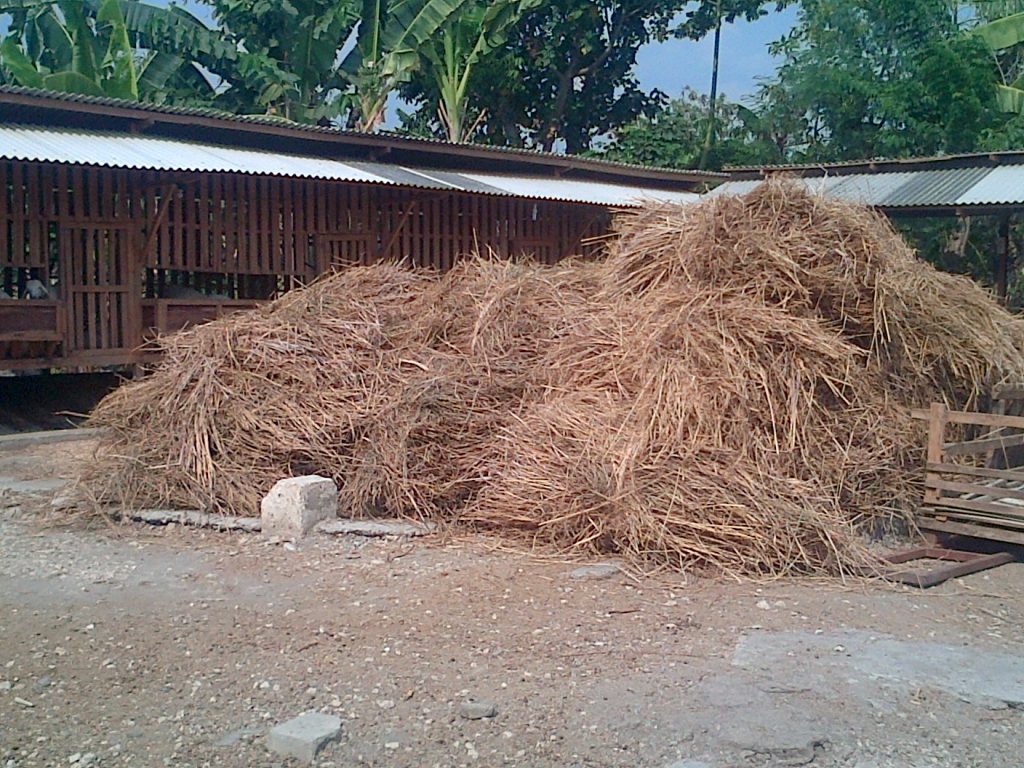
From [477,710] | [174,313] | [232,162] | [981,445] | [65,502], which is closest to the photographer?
[477,710]

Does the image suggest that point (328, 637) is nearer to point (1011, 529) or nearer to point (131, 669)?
point (131, 669)

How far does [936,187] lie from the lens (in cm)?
1476

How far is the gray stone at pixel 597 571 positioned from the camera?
588 cm

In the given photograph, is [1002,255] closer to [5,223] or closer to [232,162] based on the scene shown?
[232,162]

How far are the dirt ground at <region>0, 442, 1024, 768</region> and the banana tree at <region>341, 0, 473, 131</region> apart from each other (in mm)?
14038

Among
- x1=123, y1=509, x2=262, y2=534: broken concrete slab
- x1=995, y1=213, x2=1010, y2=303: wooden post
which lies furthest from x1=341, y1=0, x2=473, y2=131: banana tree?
x1=123, y1=509, x2=262, y2=534: broken concrete slab

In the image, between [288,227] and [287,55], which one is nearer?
[288,227]

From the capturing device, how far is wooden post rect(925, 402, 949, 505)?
22.2ft

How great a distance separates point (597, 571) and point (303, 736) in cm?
257

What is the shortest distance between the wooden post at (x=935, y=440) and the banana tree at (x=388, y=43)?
13.8m

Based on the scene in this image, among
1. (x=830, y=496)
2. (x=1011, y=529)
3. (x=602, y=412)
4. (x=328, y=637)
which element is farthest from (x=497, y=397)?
(x=1011, y=529)

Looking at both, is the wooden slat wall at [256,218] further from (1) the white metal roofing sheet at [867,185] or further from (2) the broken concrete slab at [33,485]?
(1) the white metal roofing sheet at [867,185]

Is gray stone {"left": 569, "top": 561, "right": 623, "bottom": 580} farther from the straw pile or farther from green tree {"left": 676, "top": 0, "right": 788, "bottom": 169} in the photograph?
green tree {"left": 676, "top": 0, "right": 788, "bottom": 169}

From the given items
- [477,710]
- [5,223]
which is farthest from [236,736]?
[5,223]
